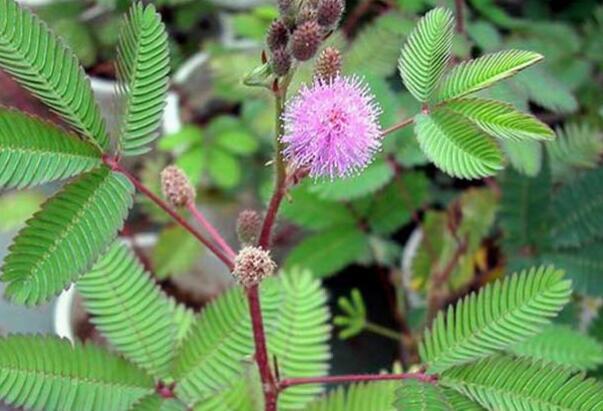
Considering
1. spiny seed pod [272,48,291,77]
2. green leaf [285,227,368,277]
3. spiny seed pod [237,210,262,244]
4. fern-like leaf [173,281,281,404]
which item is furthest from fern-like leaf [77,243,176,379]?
green leaf [285,227,368,277]

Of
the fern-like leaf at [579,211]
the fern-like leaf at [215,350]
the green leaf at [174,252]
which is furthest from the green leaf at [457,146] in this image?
the green leaf at [174,252]

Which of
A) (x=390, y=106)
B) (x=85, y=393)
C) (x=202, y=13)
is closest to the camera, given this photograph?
(x=85, y=393)

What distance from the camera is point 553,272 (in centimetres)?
72

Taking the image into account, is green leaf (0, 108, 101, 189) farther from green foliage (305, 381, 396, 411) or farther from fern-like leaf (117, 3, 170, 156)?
green foliage (305, 381, 396, 411)

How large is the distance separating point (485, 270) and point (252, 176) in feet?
1.23

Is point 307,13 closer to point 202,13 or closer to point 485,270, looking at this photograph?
point 485,270

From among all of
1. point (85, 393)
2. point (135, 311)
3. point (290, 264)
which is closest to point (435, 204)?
point (290, 264)

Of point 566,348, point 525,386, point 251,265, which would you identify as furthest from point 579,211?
point 251,265

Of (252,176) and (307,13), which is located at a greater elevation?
(252,176)

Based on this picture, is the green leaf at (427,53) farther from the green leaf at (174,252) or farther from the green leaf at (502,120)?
the green leaf at (174,252)

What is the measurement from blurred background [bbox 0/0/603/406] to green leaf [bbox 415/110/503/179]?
0.26 m

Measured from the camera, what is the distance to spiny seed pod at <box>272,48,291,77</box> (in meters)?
0.60

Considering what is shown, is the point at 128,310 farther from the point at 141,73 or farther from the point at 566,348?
the point at 566,348

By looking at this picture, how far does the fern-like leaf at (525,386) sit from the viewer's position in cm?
66
